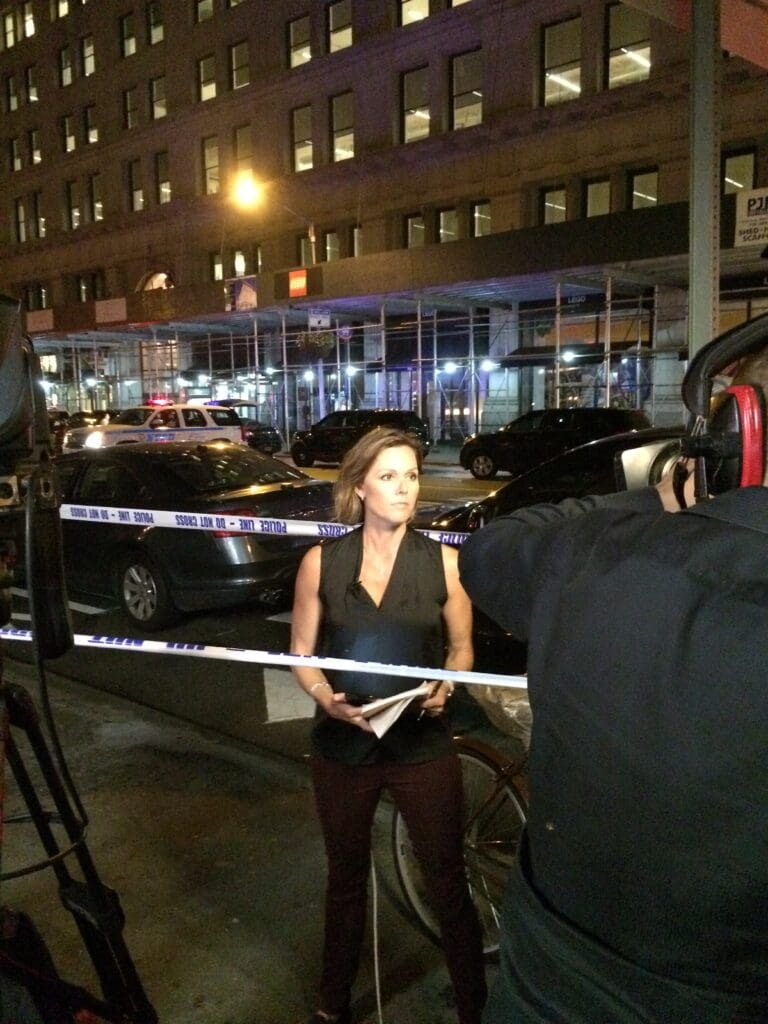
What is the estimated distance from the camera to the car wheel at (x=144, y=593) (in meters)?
7.01

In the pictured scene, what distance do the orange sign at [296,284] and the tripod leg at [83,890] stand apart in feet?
73.4

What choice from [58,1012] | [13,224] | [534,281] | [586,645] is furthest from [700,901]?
[13,224]

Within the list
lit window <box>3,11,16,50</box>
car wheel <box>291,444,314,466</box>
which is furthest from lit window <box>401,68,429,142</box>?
lit window <box>3,11,16,50</box>

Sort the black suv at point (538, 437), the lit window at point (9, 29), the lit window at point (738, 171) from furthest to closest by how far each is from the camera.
Answer: the lit window at point (9, 29) → the lit window at point (738, 171) → the black suv at point (538, 437)

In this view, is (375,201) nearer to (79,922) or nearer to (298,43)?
(298,43)

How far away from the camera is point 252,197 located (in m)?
29.9

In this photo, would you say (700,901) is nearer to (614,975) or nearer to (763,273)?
(614,975)

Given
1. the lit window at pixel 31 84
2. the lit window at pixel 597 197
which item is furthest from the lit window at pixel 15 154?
the lit window at pixel 597 197

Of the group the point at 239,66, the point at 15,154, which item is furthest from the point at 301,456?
the point at 15,154

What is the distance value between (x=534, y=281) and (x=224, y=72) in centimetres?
2069

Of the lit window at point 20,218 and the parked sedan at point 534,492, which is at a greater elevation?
the lit window at point 20,218

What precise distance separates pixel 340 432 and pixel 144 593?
52.5ft

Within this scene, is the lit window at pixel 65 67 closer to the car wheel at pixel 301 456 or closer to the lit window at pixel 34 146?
the lit window at pixel 34 146

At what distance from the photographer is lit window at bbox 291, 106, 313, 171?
31.7 m
